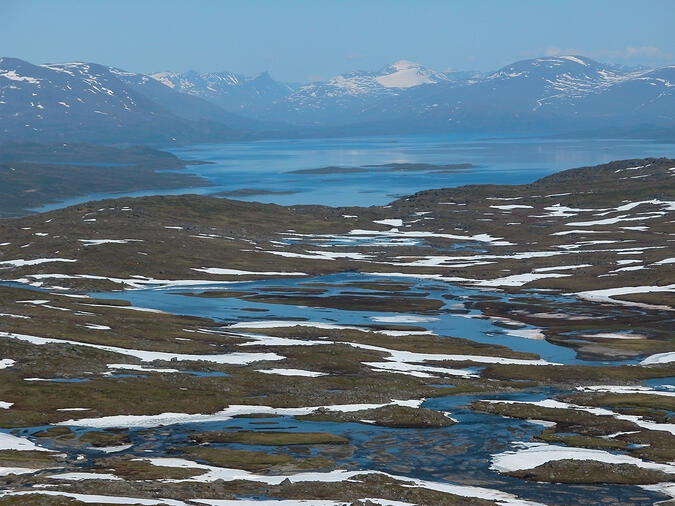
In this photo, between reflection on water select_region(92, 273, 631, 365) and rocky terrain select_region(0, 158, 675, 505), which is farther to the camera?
reflection on water select_region(92, 273, 631, 365)

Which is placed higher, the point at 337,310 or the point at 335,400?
the point at 335,400

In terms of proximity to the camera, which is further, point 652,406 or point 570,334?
point 570,334

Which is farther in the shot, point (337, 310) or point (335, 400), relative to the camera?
point (337, 310)

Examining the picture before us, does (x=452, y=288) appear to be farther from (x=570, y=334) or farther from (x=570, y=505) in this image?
(x=570, y=505)

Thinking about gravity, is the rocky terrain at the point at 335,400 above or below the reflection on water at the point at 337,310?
above

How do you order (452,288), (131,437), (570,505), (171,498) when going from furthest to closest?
(452,288) → (131,437) → (570,505) → (171,498)

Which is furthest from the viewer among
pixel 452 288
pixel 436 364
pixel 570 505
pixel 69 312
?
pixel 452 288

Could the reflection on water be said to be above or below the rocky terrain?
below

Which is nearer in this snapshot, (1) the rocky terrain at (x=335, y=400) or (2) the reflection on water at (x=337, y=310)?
(1) the rocky terrain at (x=335, y=400)

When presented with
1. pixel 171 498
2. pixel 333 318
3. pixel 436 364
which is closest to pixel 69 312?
pixel 333 318
